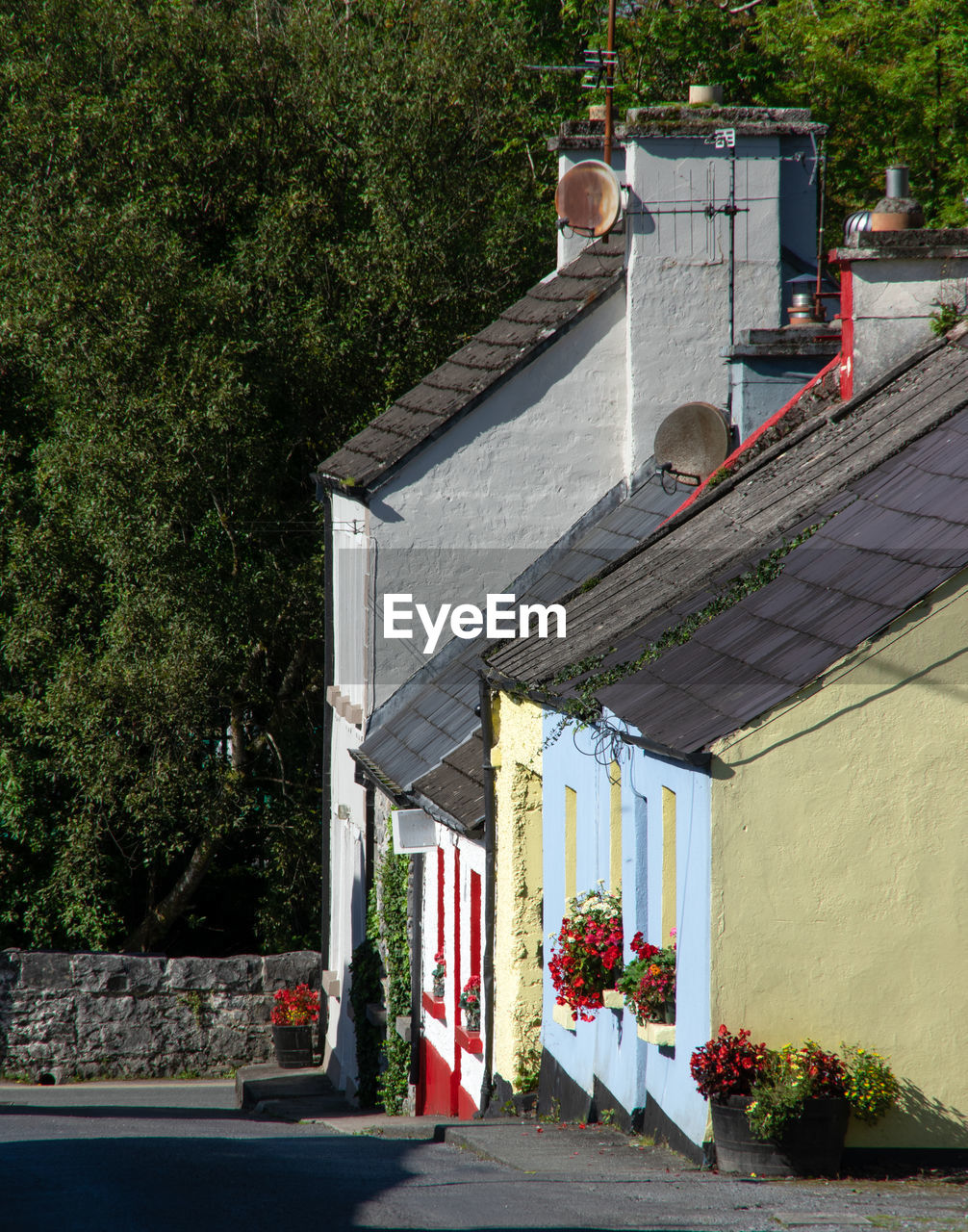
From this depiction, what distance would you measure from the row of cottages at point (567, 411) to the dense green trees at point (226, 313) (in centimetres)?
508

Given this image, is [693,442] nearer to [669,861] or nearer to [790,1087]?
[669,861]

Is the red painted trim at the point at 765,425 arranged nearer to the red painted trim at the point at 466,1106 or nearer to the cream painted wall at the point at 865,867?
the red painted trim at the point at 466,1106

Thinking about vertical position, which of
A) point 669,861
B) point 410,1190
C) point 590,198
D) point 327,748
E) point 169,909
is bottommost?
point 410,1190

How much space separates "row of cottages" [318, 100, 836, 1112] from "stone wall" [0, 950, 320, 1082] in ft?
13.6

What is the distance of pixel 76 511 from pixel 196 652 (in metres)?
2.38

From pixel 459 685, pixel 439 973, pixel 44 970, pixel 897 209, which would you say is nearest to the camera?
pixel 897 209

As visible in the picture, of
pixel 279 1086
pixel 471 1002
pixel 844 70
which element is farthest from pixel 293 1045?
pixel 844 70

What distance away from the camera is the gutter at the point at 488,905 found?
1196cm

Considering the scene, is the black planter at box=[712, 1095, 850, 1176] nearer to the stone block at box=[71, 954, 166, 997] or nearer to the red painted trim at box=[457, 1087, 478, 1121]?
the red painted trim at box=[457, 1087, 478, 1121]

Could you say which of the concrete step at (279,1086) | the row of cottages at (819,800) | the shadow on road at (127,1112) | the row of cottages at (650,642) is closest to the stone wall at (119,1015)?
the concrete step at (279,1086)

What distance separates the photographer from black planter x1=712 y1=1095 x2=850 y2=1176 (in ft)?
24.1

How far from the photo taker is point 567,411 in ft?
53.6

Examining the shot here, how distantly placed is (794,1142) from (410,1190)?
165cm

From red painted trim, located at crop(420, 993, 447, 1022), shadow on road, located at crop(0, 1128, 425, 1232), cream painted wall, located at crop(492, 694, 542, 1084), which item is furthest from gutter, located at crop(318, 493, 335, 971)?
shadow on road, located at crop(0, 1128, 425, 1232)
